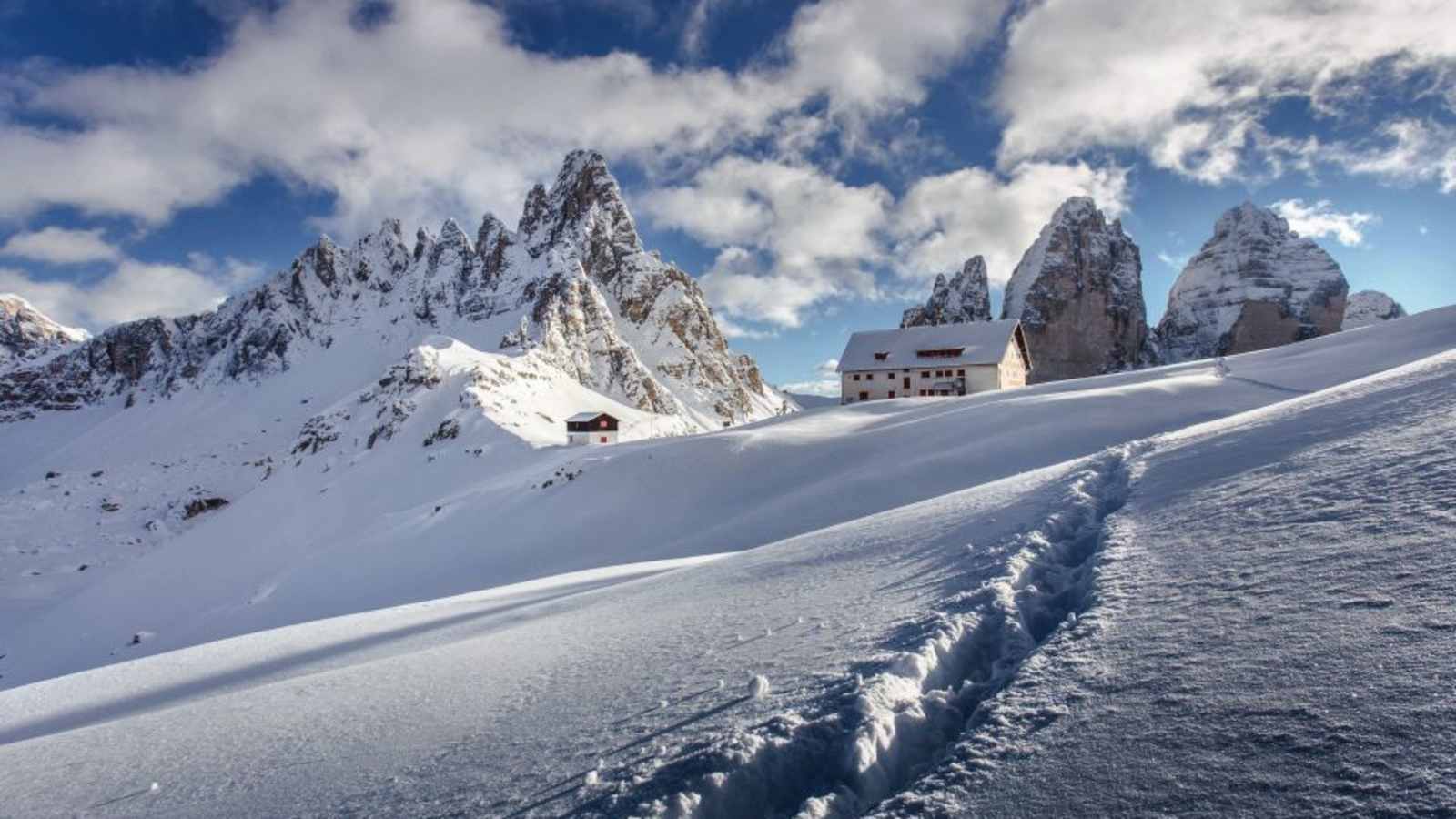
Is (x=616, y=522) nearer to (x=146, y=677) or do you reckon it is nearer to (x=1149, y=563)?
(x=146, y=677)

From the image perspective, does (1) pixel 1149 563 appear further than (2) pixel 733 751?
Yes

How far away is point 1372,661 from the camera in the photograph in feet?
11.2

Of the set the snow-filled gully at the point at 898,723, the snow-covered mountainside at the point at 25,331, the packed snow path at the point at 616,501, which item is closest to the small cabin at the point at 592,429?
the packed snow path at the point at 616,501

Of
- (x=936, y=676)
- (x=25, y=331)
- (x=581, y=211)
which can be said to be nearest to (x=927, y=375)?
(x=936, y=676)

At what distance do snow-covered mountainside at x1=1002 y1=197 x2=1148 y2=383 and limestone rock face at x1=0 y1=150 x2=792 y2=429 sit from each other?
2273 inches

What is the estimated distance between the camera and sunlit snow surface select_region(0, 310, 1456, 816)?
129 inches

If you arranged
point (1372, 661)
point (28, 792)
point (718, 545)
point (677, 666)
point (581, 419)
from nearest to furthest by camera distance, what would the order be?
point (1372, 661) < point (28, 792) < point (677, 666) < point (718, 545) < point (581, 419)

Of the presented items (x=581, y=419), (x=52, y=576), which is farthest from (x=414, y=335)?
(x=581, y=419)

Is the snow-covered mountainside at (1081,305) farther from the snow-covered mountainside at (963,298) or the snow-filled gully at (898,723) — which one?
the snow-filled gully at (898,723)

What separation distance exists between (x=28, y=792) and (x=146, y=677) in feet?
20.1

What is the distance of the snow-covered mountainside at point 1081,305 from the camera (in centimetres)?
11856

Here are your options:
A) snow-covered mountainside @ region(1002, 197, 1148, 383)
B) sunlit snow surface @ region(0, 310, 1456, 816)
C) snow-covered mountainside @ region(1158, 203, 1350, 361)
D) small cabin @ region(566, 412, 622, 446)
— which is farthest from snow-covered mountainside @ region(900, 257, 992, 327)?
sunlit snow surface @ region(0, 310, 1456, 816)

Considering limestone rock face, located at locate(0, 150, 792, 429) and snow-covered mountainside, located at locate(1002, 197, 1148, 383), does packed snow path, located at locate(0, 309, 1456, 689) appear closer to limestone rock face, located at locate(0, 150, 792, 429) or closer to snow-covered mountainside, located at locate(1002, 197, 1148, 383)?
limestone rock face, located at locate(0, 150, 792, 429)

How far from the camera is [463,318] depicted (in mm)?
112250
